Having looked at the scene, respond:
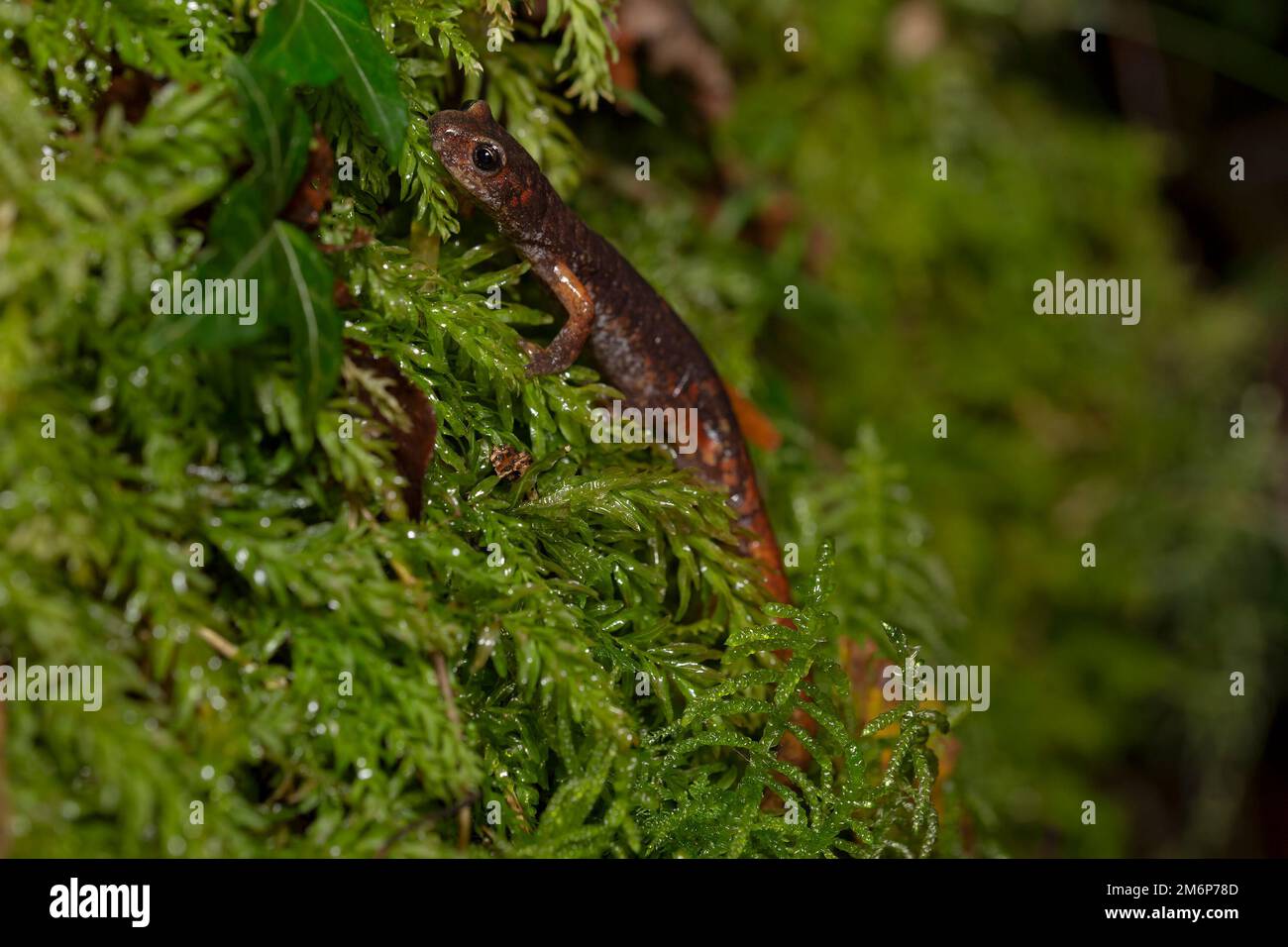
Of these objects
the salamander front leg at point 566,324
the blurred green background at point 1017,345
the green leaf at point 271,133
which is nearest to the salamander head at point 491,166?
the salamander front leg at point 566,324

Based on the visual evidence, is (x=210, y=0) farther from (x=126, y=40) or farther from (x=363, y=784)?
(x=363, y=784)

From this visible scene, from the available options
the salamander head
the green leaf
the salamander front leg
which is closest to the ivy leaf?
the green leaf

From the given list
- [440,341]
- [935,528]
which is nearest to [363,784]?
[440,341]

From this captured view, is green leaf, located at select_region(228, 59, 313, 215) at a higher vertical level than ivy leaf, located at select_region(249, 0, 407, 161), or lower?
lower

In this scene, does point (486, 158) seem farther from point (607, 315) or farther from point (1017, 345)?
point (1017, 345)

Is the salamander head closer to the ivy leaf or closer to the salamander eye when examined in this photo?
the salamander eye

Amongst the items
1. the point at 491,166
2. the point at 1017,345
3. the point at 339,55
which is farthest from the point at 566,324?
the point at 1017,345

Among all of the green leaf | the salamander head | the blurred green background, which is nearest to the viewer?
the green leaf
